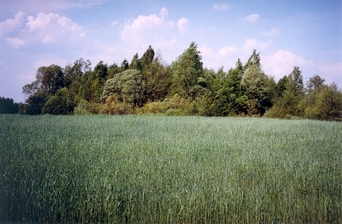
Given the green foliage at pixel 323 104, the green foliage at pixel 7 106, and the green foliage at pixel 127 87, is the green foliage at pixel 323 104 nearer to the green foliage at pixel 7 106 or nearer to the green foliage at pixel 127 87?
the green foliage at pixel 127 87

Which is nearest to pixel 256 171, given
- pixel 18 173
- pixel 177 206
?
pixel 177 206

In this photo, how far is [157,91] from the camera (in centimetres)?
956

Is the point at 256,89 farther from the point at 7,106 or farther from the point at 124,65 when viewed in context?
the point at 7,106

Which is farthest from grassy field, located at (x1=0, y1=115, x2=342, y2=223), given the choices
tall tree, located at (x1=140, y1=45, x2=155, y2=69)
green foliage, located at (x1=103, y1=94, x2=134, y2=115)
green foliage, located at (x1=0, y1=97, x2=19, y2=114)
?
tall tree, located at (x1=140, y1=45, x2=155, y2=69)

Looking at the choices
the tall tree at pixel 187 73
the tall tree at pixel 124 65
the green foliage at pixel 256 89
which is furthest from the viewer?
the green foliage at pixel 256 89

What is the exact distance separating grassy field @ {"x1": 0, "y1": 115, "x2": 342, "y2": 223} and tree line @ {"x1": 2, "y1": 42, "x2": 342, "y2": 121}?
1314 millimetres

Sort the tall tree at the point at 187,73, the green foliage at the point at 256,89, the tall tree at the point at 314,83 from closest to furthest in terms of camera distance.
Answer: the tall tree at the point at 314,83 → the tall tree at the point at 187,73 → the green foliage at the point at 256,89

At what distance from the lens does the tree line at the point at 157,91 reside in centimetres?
704

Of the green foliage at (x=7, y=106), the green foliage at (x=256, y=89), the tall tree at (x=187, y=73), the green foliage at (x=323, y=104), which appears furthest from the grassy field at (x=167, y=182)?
the green foliage at (x=256, y=89)

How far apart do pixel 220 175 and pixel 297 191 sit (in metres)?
1.33

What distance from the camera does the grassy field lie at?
3.60 metres

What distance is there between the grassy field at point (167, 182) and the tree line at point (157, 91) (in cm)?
131

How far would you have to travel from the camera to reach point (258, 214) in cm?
363

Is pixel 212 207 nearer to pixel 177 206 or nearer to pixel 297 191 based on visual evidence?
pixel 177 206
